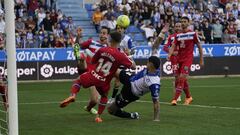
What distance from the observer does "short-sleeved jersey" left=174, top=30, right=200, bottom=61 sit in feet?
56.5

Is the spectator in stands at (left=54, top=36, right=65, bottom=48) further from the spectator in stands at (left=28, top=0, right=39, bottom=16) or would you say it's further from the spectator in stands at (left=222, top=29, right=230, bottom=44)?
the spectator in stands at (left=222, top=29, right=230, bottom=44)

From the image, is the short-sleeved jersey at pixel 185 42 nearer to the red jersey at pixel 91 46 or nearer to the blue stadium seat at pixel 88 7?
the red jersey at pixel 91 46

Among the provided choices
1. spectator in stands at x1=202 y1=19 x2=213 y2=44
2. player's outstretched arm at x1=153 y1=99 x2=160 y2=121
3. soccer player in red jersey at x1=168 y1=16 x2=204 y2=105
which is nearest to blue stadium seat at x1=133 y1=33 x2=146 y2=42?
spectator in stands at x1=202 y1=19 x2=213 y2=44

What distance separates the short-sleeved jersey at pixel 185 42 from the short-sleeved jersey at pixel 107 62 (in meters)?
4.97

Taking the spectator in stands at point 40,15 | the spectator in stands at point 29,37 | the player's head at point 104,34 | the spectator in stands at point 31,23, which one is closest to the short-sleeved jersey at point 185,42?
the player's head at point 104,34

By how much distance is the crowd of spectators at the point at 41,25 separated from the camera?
104ft

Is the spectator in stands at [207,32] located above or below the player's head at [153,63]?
below

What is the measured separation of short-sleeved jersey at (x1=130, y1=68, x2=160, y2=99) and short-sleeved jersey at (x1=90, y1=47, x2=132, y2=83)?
0.65 meters

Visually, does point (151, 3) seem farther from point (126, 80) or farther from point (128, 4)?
point (126, 80)

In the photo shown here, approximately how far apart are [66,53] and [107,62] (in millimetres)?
18238

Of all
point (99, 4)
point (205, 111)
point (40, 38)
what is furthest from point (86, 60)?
point (99, 4)

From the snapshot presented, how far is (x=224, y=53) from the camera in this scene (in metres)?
33.1

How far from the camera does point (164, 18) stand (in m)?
36.9

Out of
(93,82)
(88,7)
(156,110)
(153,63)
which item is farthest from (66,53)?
(156,110)
